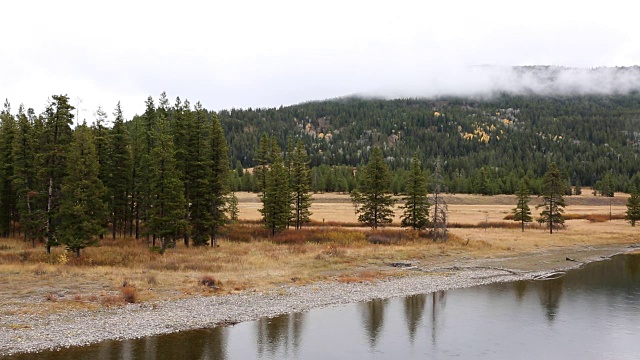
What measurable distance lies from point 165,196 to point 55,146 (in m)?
9.58

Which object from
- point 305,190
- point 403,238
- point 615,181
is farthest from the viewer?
point 615,181

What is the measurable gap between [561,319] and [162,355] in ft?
72.9

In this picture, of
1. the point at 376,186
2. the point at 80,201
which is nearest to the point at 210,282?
the point at 80,201

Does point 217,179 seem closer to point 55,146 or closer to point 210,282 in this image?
point 55,146

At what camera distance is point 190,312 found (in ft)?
90.7

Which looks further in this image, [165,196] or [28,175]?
[28,175]

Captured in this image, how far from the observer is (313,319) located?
2812cm

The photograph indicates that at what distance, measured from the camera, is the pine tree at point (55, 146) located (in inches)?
1565

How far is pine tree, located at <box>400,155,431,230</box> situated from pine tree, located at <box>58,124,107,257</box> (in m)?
36.0

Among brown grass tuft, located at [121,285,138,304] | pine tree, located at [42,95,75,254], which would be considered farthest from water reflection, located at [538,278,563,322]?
pine tree, located at [42,95,75,254]

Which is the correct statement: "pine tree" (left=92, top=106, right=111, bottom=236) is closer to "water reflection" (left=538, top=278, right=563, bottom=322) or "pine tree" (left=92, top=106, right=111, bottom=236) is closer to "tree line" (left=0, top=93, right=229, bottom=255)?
"tree line" (left=0, top=93, right=229, bottom=255)

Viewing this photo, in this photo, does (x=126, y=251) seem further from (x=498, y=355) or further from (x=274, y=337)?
(x=498, y=355)

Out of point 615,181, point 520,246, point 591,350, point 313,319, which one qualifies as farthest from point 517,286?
point 615,181

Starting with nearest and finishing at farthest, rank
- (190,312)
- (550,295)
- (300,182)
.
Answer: (190,312) → (550,295) → (300,182)
